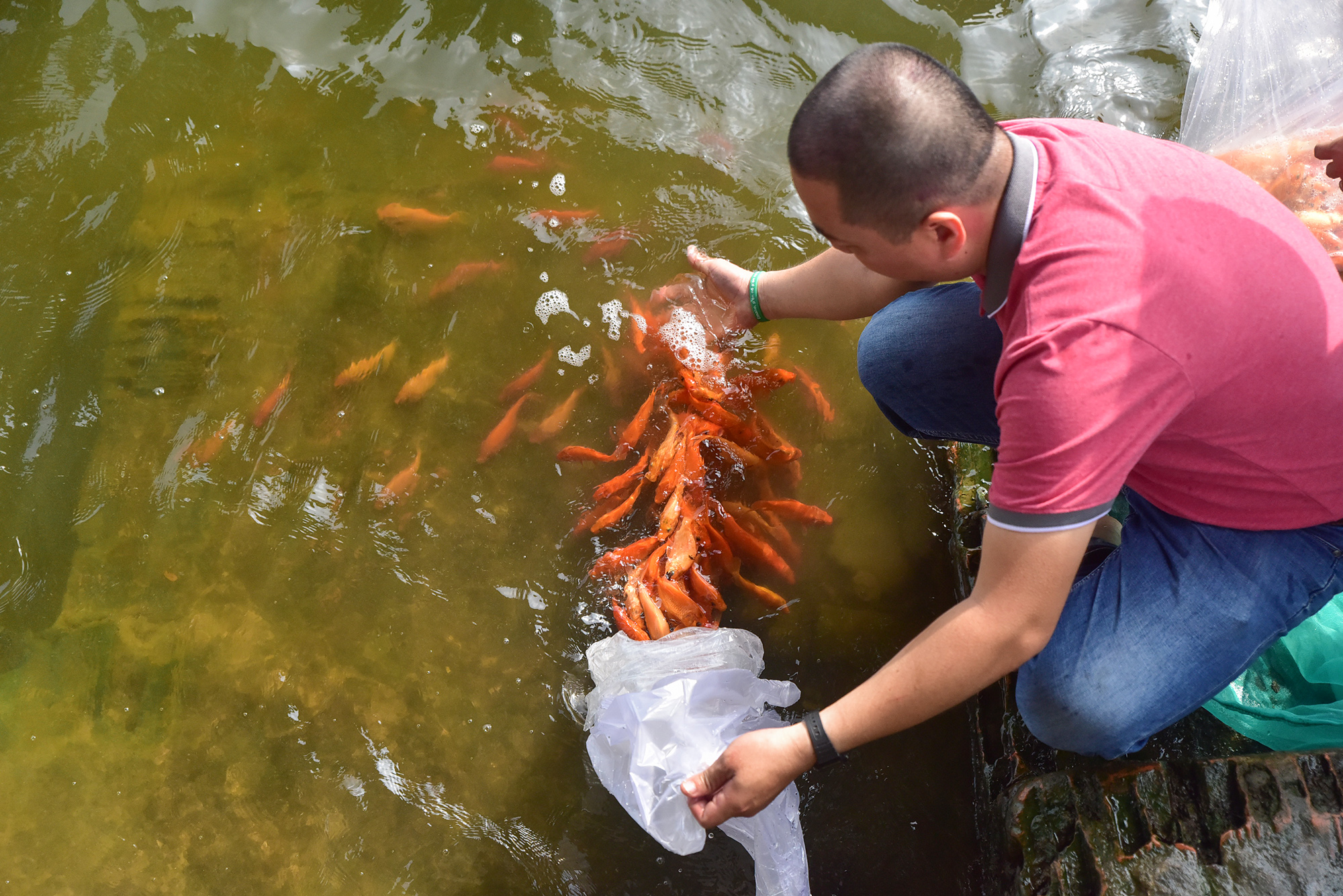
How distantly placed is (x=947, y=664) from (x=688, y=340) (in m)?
1.64

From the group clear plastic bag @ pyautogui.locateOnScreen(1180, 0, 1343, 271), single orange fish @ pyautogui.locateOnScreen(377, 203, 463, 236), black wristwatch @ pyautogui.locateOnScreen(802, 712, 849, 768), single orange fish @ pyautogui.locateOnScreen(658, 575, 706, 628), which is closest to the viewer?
black wristwatch @ pyautogui.locateOnScreen(802, 712, 849, 768)

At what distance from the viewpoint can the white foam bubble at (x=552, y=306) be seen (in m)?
3.05

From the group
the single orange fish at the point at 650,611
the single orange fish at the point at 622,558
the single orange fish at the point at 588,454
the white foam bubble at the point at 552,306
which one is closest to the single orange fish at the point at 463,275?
the white foam bubble at the point at 552,306

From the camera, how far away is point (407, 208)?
10.5 feet

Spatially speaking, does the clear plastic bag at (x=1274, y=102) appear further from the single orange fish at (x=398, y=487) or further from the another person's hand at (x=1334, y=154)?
the single orange fish at (x=398, y=487)

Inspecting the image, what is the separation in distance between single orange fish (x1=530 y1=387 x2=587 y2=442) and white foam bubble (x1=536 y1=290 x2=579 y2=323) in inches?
13.3

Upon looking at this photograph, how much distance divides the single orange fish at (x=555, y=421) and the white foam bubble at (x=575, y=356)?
0.13m

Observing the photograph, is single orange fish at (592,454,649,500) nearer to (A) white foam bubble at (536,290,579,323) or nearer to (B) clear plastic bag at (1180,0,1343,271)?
(A) white foam bubble at (536,290,579,323)

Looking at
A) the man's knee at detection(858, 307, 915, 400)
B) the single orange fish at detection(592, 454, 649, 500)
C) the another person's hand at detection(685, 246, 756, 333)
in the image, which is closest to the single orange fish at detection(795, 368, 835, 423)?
the another person's hand at detection(685, 246, 756, 333)

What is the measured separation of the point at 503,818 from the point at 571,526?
882 millimetres

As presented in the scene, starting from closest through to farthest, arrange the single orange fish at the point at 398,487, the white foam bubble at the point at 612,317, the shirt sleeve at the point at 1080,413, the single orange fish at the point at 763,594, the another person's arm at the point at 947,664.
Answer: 1. the shirt sleeve at the point at 1080,413
2. the another person's arm at the point at 947,664
3. the single orange fish at the point at 763,594
4. the single orange fish at the point at 398,487
5. the white foam bubble at the point at 612,317

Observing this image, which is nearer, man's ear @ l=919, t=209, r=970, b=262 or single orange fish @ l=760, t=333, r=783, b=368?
man's ear @ l=919, t=209, r=970, b=262

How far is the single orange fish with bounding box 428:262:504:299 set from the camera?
308 centimetres

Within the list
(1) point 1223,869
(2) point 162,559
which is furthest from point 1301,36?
(2) point 162,559
